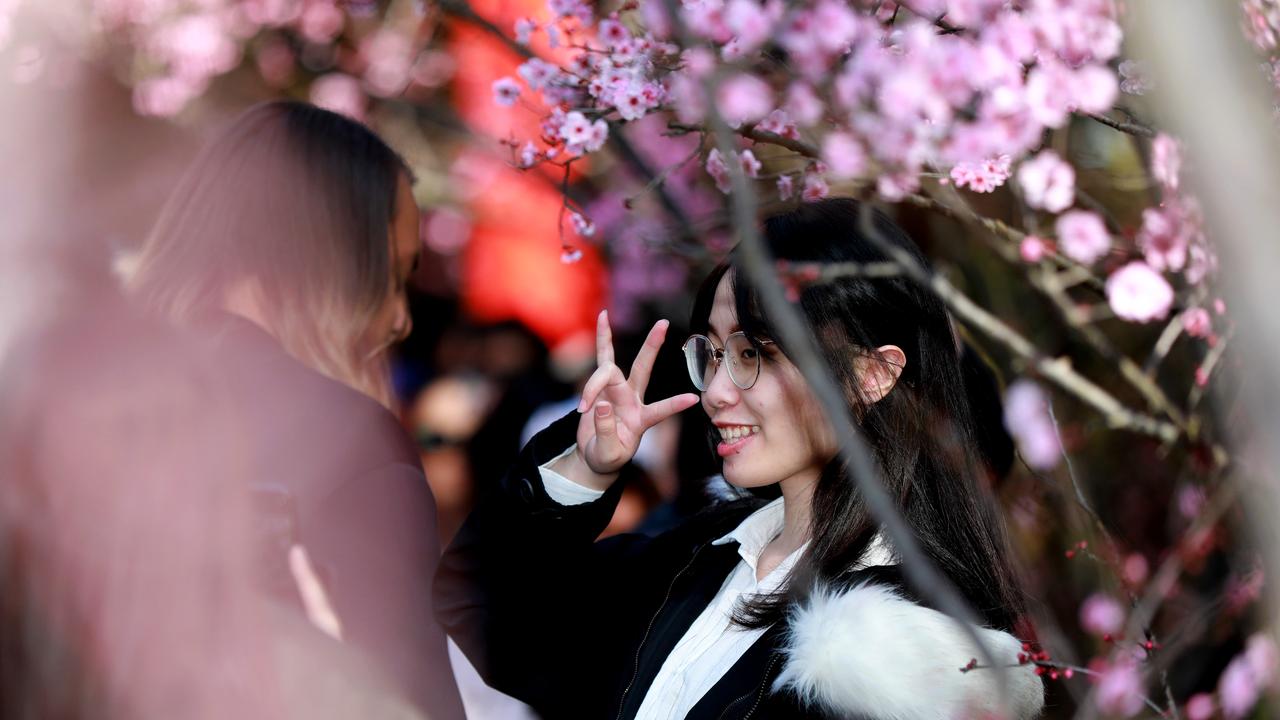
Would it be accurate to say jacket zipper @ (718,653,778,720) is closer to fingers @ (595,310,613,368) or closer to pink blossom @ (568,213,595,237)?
fingers @ (595,310,613,368)

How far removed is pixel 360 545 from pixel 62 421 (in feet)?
1.82

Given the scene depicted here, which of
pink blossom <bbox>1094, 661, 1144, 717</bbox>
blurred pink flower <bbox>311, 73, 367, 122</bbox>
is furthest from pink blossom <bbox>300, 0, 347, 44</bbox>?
pink blossom <bbox>1094, 661, 1144, 717</bbox>

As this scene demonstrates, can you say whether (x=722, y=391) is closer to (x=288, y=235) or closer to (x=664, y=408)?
(x=664, y=408)

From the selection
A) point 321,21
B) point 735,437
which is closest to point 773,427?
point 735,437

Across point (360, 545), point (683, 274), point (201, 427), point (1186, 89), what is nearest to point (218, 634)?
point (201, 427)

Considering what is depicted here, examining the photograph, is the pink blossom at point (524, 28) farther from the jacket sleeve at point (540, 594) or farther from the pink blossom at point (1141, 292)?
the pink blossom at point (1141, 292)

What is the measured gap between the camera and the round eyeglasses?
5.14 feet

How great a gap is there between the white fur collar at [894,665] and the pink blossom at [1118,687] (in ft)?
0.26

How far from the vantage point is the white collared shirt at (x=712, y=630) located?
1514mm

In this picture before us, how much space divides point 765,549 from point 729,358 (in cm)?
32

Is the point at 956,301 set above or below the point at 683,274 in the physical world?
above

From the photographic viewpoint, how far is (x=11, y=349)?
1.33 metres

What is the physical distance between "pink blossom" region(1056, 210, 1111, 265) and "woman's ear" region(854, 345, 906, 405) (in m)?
0.28

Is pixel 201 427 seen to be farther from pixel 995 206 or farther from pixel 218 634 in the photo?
pixel 995 206
